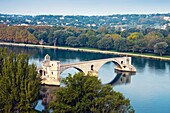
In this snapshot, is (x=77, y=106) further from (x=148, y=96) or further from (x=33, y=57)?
(x=33, y=57)

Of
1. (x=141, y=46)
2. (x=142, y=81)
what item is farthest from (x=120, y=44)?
(x=142, y=81)

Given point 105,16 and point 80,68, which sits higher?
point 105,16

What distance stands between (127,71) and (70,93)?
Result: 26.0m

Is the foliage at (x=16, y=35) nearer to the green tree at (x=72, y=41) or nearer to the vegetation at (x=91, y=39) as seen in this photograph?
the vegetation at (x=91, y=39)

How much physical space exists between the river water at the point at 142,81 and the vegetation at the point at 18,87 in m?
6.30

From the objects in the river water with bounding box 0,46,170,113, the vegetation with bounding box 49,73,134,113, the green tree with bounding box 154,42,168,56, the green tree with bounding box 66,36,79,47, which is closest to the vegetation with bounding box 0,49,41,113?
the vegetation with bounding box 49,73,134,113

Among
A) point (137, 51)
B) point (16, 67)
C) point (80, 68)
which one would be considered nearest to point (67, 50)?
point (137, 51)

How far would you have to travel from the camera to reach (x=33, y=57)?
5756 cm

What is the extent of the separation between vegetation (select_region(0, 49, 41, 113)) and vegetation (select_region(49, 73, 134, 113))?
126 centimetres

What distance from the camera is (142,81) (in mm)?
40469

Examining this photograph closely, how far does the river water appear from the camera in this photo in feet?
100

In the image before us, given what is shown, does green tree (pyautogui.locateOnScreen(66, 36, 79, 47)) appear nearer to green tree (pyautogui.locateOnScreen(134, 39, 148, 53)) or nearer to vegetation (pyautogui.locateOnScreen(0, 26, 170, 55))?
vegetation (pyautogui.locateOnScreen(0, 26, 170, 55))

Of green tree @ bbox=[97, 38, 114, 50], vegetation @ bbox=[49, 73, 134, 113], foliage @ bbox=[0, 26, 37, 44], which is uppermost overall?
foliage @ bbox=[0, 26, 37, 44]

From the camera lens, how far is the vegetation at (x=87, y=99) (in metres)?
20.9
